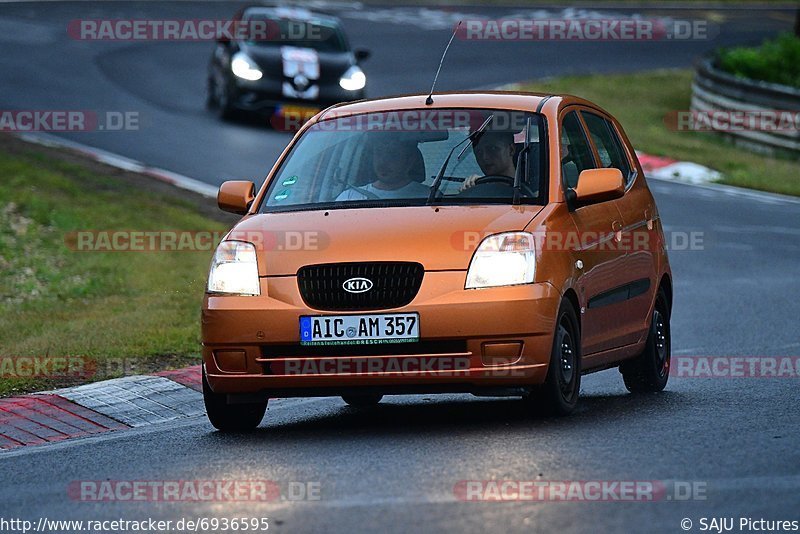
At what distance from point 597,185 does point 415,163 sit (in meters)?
0.96

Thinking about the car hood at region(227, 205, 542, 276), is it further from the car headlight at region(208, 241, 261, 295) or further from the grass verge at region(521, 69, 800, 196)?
the grass verge at region(521, 69, 800, 196)

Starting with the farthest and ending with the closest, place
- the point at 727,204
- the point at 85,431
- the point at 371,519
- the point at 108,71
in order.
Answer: the point at 108,71, the point at 727,204, the point at 85,431, the point at 371,519

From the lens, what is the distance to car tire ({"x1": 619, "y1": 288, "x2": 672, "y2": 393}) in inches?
394

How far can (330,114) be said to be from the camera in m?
9.66

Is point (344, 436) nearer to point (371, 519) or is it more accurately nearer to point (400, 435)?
point (400, 435)

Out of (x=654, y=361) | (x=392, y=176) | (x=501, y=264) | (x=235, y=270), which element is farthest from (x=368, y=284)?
(x=654, y=361)

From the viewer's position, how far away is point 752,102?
2791 cm

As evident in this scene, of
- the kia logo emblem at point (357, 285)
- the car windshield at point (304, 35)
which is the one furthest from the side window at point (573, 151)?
the car windshield at point (304, 35)

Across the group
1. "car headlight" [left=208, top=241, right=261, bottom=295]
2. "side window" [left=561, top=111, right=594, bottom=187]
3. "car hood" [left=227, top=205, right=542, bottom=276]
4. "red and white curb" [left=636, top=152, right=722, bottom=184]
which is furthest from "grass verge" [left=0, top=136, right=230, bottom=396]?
"red and white curb" [left=636, top=152, right=722, bottom=184]

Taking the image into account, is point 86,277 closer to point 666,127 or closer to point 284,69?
point 284,69

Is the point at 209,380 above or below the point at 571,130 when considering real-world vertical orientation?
below

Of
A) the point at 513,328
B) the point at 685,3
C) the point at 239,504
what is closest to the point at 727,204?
the point at 513,328

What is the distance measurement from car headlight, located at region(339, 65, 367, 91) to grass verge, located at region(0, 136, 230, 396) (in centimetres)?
541

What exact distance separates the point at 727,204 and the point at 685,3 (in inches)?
1161
